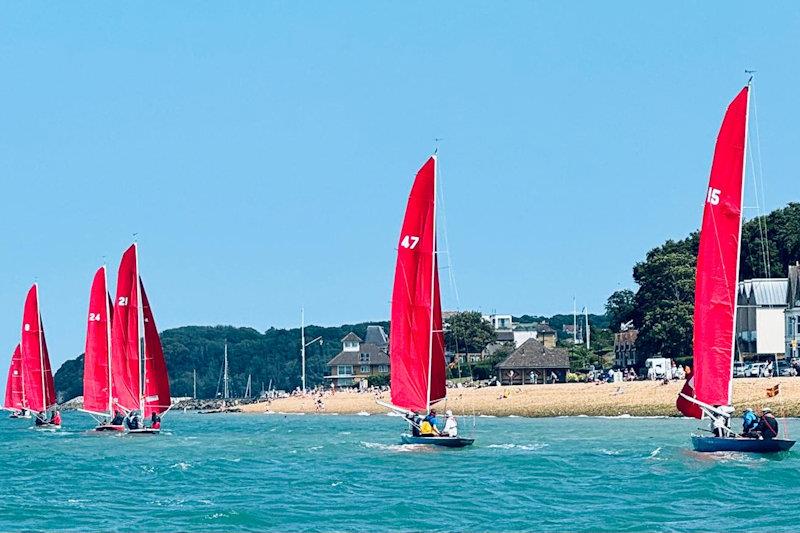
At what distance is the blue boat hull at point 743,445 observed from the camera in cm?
3822

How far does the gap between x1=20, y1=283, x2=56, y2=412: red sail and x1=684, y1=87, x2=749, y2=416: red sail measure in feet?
158

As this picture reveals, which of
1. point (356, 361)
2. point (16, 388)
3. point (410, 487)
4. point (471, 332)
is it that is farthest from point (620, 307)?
point (410, 487)

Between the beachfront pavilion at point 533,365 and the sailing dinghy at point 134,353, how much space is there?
5685 cm

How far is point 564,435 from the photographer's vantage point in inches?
2163

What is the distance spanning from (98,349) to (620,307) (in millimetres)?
82794

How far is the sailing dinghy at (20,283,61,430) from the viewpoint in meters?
80.3

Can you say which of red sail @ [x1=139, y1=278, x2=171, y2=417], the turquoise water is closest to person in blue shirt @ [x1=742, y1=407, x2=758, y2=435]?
the turquoise water

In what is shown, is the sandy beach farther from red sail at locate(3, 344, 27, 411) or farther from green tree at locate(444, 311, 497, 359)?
green tree at locate(444, 311, 497, 359)

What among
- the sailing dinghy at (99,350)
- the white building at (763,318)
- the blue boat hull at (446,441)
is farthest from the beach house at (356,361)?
the blue boat hull at (446,441)

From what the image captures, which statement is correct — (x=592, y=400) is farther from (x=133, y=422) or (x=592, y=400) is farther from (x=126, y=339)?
(x=133, y=422)

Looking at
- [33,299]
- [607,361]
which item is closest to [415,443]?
[33,299]

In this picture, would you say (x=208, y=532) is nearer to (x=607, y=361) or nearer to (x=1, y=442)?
(x=1, y=442)

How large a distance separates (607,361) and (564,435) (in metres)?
86.2

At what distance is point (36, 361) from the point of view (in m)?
80.9
